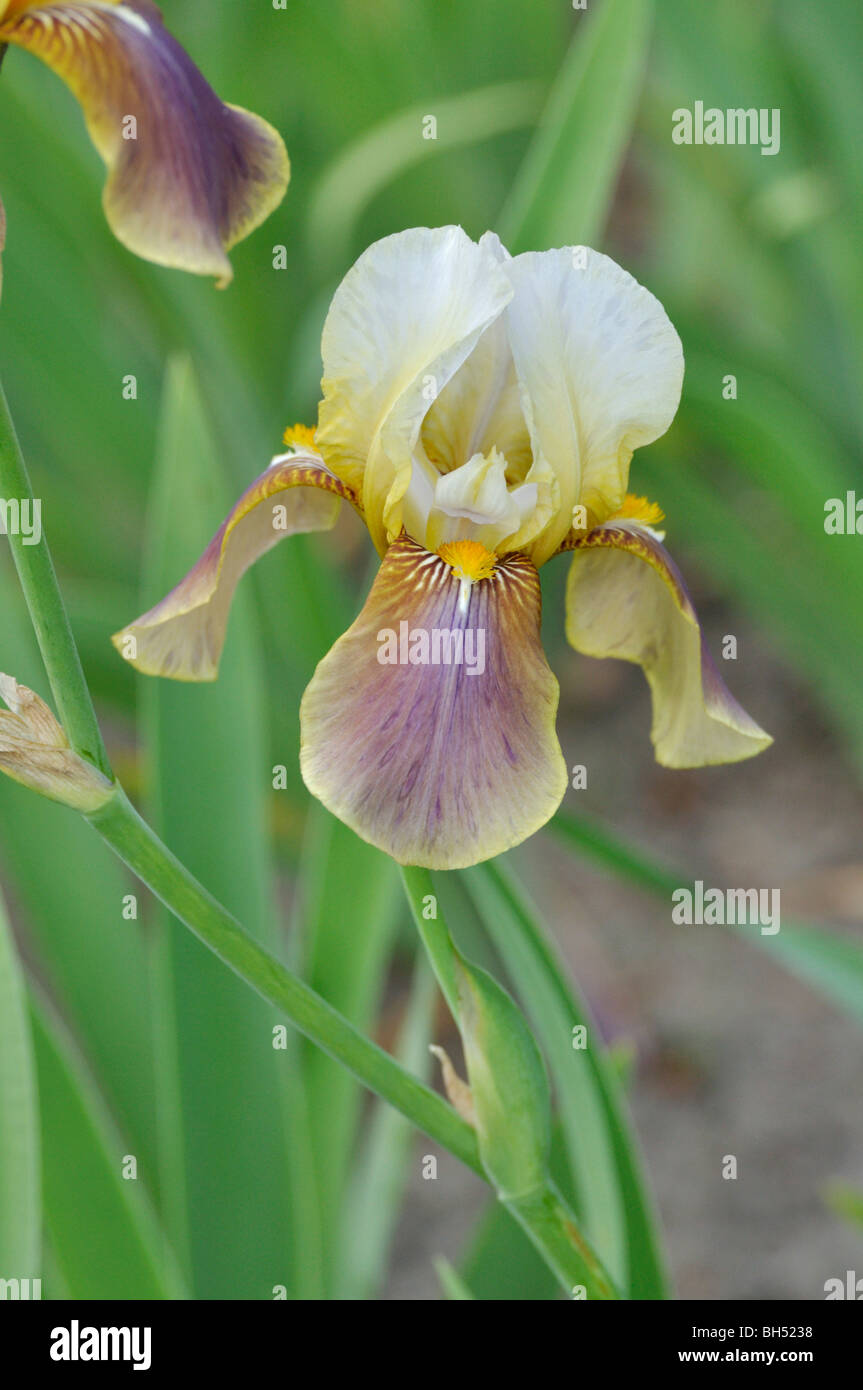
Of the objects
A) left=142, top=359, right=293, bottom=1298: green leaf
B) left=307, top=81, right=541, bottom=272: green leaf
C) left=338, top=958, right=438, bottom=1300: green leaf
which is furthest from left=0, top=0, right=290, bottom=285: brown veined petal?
left=307, top=81, right=541, bottom=272: green leaf

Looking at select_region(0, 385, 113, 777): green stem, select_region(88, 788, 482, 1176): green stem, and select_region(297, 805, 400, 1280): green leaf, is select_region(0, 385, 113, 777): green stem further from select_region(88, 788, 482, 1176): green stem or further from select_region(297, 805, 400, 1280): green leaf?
select_region(297, 805, 400, 1280): green leaf

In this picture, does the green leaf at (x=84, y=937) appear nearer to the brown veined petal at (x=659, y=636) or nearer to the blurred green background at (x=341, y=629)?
the blurred green background at (x=341, y=629)

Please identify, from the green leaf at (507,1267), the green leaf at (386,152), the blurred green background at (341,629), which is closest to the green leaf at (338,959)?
the blurred green background at (341,629)

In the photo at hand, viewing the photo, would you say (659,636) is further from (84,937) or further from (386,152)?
(386,152)

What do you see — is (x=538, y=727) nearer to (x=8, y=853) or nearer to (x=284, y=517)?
(x=284, y=517)

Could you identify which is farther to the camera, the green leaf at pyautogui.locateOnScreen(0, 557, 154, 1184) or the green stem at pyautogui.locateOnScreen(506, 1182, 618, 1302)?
the green leaf at pyautogui.locateOnScreen(0, 557, 154, 1184)

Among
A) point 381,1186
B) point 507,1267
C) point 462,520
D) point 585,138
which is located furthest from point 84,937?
point 585,138
